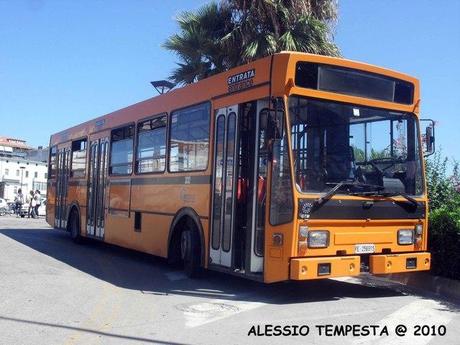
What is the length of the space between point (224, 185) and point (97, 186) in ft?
21.6

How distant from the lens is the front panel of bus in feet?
25.4

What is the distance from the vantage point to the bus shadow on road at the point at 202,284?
8898 millimetres

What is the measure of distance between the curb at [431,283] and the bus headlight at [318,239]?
276cm

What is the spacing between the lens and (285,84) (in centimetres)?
787

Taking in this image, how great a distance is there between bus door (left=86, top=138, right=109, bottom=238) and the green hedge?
25.9ft

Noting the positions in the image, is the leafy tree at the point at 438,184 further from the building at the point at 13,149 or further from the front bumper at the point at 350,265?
the building at the point at 13,149

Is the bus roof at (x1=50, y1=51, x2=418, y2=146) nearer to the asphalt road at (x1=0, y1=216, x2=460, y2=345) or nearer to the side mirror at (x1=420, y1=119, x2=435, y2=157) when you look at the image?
the side mirror at (x1=420, y1=119, x2=435, y2=157)

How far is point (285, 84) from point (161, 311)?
11.6ft

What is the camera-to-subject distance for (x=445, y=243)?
32.0 ft

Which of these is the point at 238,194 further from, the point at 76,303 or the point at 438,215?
the point at 438,215

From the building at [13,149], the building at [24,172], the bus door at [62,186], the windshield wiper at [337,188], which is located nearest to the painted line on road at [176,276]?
the windshield wiper at [337,188]

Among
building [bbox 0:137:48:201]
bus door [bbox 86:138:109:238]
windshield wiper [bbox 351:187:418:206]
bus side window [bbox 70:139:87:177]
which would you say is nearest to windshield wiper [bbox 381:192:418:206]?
windshield wiper [bbox 351:187:418:206]

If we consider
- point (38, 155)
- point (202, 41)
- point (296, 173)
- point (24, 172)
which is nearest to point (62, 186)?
point (202, 41)

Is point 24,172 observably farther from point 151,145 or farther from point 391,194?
point 391,194
